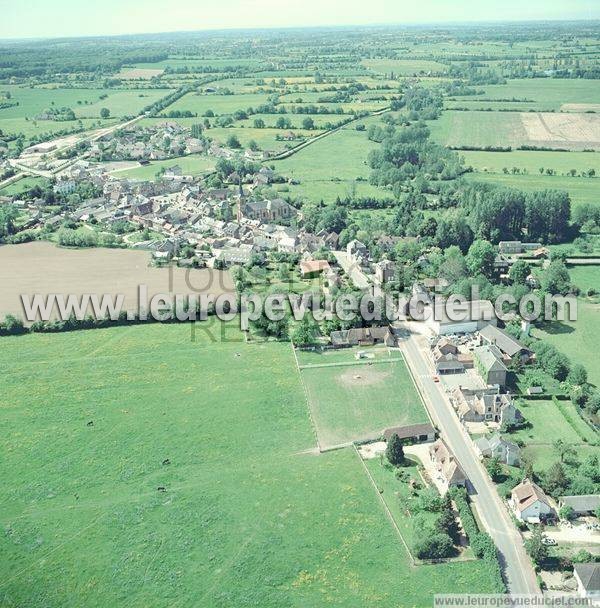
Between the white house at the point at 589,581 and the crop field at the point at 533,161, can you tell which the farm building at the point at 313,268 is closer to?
the white house at the point at 589,581

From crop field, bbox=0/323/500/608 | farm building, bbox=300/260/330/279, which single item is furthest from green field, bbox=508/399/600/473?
farm building, bbox=300/260/330/279

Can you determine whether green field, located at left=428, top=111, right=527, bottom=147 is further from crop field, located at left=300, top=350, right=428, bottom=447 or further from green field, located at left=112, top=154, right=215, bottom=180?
crop field, located at left=300, top=350, right=428, bottom=447

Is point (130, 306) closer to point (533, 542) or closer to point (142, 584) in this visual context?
point (142, 584)

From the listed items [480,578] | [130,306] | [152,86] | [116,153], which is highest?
[152,86]

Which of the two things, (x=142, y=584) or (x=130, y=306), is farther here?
(x=130, y=306)

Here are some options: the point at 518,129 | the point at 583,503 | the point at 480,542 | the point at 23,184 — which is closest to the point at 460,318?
the point at 583,503

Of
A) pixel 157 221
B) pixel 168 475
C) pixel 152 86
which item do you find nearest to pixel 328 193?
pixel 157 221
